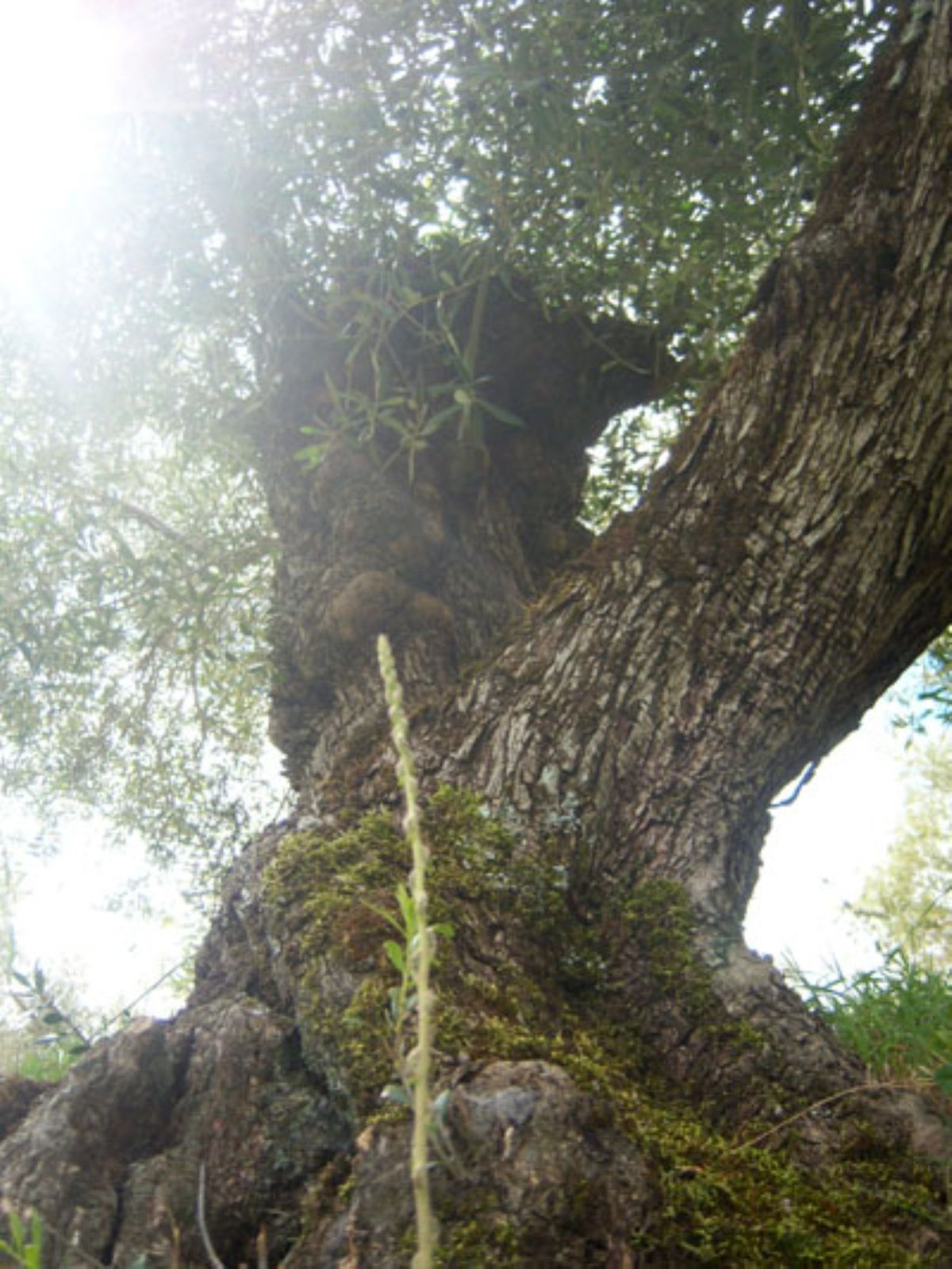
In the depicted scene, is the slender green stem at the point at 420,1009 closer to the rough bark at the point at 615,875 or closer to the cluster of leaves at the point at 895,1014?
the rough bark at the point at 615,875

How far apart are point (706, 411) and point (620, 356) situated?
82.7 inches

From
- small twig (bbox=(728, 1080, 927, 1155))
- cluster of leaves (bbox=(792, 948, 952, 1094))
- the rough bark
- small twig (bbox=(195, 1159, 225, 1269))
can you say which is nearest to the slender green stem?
small twig (bbox=(195, 1159, 225, 1269))

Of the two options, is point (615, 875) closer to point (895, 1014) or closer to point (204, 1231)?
point (895, 1014)

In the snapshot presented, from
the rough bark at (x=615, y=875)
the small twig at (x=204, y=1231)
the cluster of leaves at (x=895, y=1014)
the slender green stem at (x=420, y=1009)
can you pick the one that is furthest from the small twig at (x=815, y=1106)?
the slender green stem at (x=420, y=1009)

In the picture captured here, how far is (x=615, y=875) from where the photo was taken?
10.4 feet

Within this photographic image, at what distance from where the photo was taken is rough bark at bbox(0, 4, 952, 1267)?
2.05 meters

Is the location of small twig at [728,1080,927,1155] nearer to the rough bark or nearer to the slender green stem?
the rough bark

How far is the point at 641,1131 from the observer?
2.17 m

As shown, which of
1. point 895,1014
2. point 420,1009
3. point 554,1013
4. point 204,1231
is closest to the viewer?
point 420,1009

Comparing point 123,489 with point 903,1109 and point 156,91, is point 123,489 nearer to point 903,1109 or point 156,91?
point 156,91

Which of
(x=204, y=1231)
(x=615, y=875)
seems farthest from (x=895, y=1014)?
(x=204, y=1231)

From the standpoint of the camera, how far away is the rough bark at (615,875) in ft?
6.73

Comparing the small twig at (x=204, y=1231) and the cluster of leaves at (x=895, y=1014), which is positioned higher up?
the cluster of leaves at (x=895, y=1014)

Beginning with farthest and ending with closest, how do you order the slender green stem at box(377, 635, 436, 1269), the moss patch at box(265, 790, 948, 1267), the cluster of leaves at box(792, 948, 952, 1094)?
the cluster of leaves at box(792, 948, 952, 1094) < the moss patch at box(265, 790, 948, 1267) < the slender green stem at box(377, 635, 436, 1269)
